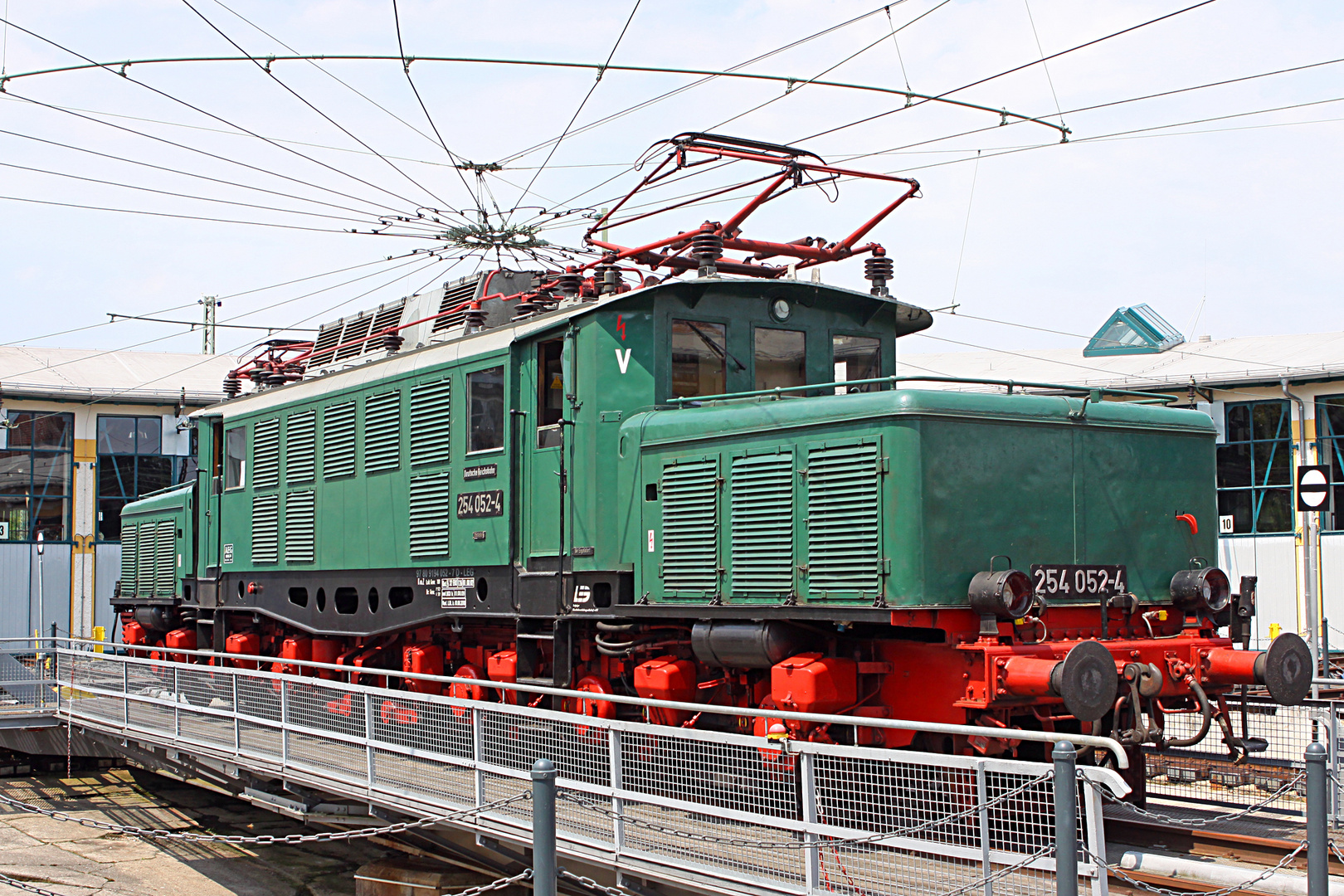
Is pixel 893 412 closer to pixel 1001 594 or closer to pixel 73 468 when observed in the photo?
pixel 1001 594

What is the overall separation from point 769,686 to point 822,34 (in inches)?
237

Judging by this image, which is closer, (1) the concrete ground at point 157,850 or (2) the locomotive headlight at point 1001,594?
(2) the locomotive headlight at point 1001,594

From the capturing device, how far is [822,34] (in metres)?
11.5

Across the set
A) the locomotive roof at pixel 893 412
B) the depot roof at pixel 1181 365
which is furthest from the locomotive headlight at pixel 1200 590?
the depot roof at pixel 1181 365

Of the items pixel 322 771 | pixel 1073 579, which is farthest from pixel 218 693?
pixel 1073 579

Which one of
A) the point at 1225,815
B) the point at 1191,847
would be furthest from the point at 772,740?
the point at 1191,847

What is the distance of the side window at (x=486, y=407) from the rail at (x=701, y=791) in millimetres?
2317

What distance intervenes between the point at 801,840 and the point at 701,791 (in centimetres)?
84

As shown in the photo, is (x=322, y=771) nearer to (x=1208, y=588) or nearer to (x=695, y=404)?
(x=695, y=404)

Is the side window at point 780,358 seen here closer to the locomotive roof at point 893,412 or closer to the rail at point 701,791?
the locomotive roof at point 893,412

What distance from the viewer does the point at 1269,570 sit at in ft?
95.5

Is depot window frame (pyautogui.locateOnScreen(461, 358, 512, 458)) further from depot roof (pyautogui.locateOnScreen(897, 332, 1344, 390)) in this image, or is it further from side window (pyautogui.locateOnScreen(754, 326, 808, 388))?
depot roof (pyautogui.locateOnScreen(897, 332, 1344, 390))

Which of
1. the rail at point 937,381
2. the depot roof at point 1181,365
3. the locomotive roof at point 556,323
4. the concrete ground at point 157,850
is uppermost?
the depot roof at point 1181,365

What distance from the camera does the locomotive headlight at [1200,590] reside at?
8969 millimetres
